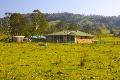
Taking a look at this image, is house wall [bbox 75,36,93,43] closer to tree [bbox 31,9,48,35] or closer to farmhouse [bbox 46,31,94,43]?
farmhouse [bbox 46,31,94,43]

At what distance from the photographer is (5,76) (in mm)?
19812

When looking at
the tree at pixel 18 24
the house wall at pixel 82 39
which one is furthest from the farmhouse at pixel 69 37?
the tree at pixel 18 24

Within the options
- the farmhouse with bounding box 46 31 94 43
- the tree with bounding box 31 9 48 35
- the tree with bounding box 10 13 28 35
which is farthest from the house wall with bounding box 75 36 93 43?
the tree with bounding box 10 13 28 35

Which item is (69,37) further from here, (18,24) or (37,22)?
(18,24)

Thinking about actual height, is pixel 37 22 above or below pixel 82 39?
above

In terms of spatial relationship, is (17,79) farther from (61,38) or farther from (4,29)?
(4,29)

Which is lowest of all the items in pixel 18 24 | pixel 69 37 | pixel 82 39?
pixel 82 39

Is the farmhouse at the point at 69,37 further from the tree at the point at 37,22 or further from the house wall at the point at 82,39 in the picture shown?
the tree at the point at 37,22

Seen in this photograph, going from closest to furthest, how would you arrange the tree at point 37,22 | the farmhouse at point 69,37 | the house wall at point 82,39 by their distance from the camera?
the farmhouse at point 69,37
the house wall at point 82,39
the tree at point 37,22

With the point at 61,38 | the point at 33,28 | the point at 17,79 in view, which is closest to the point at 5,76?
the point at 17,79

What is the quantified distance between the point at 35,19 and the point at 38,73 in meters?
97.6

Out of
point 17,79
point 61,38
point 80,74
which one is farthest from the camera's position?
point 61,38

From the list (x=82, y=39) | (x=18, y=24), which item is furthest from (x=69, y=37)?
(x=18, y=24)

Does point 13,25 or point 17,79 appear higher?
point 13,25
